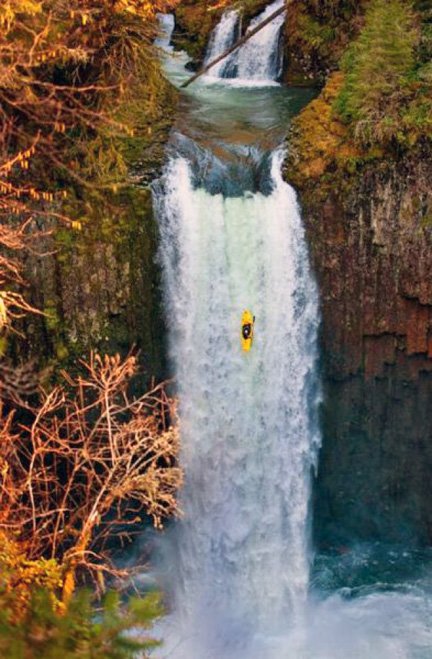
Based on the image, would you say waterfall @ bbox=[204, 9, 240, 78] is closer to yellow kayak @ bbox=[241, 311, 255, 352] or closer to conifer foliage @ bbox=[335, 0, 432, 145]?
conifer foliage @ bbox=[335, 0, 432, 145]

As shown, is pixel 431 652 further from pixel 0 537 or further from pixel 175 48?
pixel 175 48

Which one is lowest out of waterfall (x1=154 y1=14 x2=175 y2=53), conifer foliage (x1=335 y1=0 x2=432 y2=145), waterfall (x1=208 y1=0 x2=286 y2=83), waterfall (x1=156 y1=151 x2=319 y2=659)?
waterfall (x1=156 y1=151 x2=319 y2=659)

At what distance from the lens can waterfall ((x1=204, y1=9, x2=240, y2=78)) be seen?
1641 cm

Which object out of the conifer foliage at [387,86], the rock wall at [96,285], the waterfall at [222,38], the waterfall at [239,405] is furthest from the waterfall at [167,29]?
the rock wall at [96,285]

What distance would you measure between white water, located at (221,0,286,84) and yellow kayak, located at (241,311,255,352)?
21.1 feet

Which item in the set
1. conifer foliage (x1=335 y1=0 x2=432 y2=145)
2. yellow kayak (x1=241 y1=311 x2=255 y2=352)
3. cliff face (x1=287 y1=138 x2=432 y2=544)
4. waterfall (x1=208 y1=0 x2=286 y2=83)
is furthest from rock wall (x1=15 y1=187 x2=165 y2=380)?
waterfall (x1=208 y1=0 x2=286 y2=83)

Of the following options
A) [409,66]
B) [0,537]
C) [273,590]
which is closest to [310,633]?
[273,590]

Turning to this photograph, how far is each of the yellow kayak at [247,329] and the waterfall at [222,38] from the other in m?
6.86

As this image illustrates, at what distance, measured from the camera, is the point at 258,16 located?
16.6m

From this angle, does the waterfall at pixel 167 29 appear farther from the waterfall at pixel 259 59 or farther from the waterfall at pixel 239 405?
the waterfall at pixel 239 405

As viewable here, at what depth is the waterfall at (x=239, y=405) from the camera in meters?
11.7

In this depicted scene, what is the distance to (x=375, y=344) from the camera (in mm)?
12680

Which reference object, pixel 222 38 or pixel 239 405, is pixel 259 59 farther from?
pixel 239 405

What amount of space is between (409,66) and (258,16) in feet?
18.0
